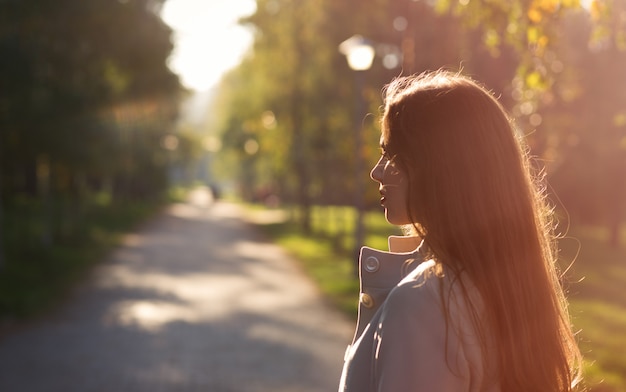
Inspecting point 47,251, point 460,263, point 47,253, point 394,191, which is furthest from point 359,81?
point 460,263

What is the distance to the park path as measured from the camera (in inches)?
305

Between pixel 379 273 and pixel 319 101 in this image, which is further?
pixel 319 101

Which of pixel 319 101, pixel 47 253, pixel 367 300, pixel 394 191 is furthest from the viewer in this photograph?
pixel 319 101

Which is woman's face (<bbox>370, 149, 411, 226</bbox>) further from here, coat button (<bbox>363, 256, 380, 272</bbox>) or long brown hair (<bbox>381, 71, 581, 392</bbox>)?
coat button (<bbox>363, 256, 380, 272</bbox>)

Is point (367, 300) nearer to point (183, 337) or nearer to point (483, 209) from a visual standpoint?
point (483, 209)

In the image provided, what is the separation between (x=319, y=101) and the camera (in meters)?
26.5

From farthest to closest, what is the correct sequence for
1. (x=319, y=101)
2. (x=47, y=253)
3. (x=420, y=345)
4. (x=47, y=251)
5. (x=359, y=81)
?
(x=319, y=101)
(x=47, y=251)
(x=47, y=253)
(x=359, y=81)
(x=420, y=345)

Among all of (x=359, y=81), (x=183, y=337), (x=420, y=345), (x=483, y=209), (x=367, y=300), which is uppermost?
(x=359, y=81)

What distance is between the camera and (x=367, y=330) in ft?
5.78

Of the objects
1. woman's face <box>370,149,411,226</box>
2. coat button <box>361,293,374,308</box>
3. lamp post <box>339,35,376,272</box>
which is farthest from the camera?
lamp post <box>339,35,376,272</box>

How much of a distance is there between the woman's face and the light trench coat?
12 cm

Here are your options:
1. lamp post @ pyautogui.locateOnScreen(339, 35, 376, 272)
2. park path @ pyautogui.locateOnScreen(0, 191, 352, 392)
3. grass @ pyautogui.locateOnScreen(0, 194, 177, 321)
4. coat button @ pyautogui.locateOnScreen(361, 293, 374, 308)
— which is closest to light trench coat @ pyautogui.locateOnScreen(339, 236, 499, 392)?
coat button @ pyautogui.locateOnScreen(361, 293, 374, 308)

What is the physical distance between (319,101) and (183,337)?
17.3m

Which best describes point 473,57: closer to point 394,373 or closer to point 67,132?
point 67,132
